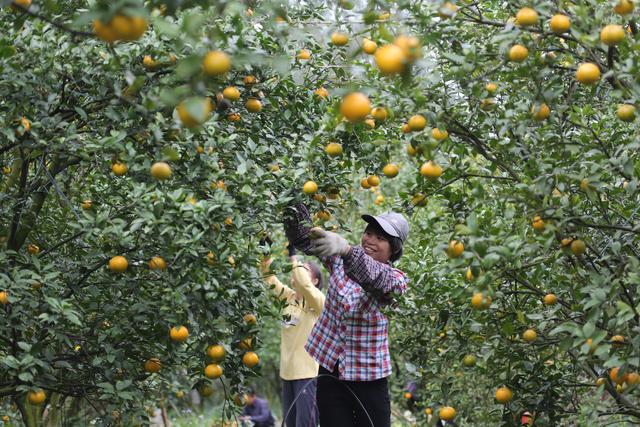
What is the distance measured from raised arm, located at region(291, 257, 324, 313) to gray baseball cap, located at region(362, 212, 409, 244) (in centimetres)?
118

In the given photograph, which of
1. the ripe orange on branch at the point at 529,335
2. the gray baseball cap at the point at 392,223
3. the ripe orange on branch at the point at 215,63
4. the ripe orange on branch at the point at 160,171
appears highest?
the ripe orange on branch at the point at 215,63

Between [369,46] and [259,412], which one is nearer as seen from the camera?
[369,46]

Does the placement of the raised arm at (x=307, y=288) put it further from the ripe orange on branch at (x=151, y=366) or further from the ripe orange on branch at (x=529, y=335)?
the ripe orange on branch at (x=529, y=335)

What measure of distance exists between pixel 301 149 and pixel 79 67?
87 centimetres

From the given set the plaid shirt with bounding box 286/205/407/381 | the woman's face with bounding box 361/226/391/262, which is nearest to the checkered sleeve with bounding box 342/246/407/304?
the plaid shirt with bounding box 286/205/407/381

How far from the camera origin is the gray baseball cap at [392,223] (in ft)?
11.9

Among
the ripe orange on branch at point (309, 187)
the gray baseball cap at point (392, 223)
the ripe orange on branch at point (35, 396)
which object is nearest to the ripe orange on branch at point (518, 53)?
the ripe orange on branch at point (309, 187)

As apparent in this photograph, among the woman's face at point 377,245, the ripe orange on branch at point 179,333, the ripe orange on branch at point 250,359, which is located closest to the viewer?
the ripe orange on branch at point 179,333

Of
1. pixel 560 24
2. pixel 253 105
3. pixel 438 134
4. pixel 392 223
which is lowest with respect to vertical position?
pixel 392 223

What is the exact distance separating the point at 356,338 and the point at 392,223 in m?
0.53

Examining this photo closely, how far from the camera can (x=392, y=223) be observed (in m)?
3.69

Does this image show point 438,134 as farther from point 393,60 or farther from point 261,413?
point 261,413

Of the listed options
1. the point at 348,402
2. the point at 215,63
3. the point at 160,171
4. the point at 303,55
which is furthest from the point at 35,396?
the point at 215,63

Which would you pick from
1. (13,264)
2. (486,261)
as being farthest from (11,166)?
(486,261)
